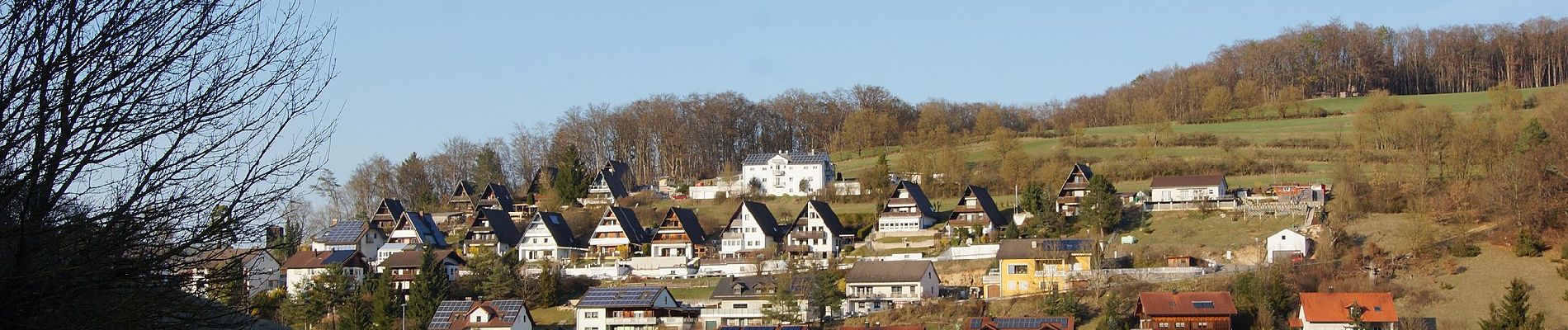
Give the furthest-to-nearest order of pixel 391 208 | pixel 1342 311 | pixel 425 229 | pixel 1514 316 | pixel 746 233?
pixel 391 208
pixel 425 229
pixel 746 233
pixel 1342 311
pixel 1514 316

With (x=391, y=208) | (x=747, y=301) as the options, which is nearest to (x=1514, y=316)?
(x=747, y=301)

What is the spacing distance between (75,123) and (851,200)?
5888cm

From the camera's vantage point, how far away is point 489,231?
2434 inches

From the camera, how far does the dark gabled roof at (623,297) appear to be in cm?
4509

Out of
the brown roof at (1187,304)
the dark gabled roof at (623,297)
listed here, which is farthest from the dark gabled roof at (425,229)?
the brown roof at (1187,304)

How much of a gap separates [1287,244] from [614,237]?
25.8 meters

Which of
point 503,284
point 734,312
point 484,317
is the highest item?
point 503,284

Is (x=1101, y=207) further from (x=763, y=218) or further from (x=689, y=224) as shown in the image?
(x=689, y=224)

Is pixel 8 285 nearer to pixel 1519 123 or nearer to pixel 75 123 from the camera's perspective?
pixel 75 123

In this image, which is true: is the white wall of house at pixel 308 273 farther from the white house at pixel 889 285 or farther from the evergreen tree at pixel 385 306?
the white house at pixel 889 285

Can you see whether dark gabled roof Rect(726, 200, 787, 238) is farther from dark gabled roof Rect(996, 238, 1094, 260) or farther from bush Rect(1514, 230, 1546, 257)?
bush Rect(1514, 230, 1546, 257)

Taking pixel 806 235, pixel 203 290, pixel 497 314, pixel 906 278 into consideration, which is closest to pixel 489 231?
pixel 806 235

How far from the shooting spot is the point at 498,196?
71438 millimetres

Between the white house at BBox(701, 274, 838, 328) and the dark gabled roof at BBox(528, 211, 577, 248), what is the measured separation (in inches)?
549
